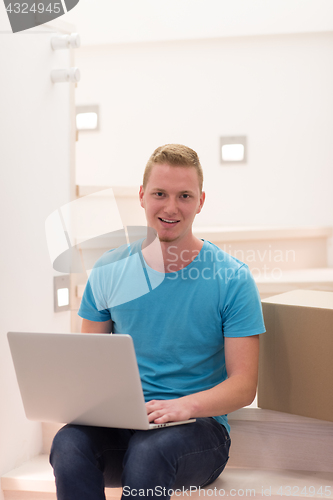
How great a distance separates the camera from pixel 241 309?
1200mm

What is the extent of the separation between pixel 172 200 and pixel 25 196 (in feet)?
1.76

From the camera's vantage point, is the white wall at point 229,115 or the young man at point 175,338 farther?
the white wall at point 229,115

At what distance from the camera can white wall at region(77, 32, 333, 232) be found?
10.8 feet

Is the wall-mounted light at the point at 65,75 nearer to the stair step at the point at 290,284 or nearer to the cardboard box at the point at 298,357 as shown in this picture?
the cardboard box at the point at 298,357

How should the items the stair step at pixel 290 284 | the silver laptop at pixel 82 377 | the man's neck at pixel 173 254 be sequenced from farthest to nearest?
the stair step at pixel 290 284 → the man's neck at pixel 173 254 → the silver laptop at pixel 82 377

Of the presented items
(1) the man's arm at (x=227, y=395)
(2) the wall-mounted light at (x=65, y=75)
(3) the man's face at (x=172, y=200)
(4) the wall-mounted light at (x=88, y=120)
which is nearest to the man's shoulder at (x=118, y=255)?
(3) the man's face at (x=172, y=200)

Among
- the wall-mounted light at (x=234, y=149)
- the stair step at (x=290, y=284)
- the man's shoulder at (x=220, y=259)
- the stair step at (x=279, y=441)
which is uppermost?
the wall-mounted light at (x=234, y=149)

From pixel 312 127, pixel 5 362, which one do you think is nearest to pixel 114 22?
pixel 312 127

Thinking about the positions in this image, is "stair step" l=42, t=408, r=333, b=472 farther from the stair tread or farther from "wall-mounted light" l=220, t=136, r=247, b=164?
"wall-mounted light" l=220, t=136, r=247, b=164

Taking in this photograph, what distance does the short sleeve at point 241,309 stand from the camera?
46.8 inches

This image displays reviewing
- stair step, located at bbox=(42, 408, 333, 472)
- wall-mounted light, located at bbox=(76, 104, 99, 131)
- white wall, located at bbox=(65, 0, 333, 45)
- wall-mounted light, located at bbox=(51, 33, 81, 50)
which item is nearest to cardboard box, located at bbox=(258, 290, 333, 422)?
stair step, located at bbox=(42, 408, 333, 472)

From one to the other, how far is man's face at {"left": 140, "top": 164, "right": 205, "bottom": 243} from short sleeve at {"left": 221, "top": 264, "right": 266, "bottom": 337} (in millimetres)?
178

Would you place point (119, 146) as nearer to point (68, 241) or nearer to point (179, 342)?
point (68, 241)

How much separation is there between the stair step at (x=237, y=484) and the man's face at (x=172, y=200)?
634 mm
